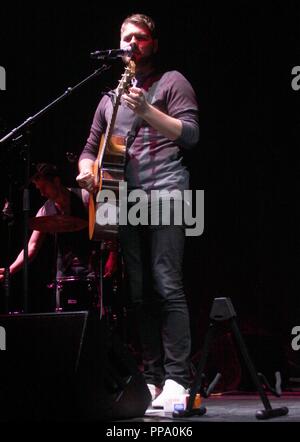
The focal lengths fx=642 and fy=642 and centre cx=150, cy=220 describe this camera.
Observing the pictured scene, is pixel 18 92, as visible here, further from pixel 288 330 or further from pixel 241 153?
pixel 288 330

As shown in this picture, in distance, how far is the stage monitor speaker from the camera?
2182 mm

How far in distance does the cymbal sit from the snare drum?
0.41m

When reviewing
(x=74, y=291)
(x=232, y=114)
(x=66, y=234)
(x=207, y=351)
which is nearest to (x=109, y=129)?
(x=207, y=351)

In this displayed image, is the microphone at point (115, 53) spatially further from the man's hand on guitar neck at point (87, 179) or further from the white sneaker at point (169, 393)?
the white sneaker at point (169, 393)

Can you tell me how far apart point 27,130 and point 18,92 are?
7.81 feet

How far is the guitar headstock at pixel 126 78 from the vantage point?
9.27 ft

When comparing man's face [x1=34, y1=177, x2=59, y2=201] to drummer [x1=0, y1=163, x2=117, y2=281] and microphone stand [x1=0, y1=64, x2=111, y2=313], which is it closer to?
drummer [x1=0, y1=163, x2=117, y2=281]

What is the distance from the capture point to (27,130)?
3160 millimetres

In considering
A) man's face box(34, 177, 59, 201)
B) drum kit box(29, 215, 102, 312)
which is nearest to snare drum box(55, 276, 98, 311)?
drum kit box(29, 215, 102, 312)

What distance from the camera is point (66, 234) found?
219 inches

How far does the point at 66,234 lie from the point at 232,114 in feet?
5.78

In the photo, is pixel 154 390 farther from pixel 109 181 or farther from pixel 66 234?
pixel 66 234

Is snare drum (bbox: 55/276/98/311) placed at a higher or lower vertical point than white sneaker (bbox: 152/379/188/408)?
higher
